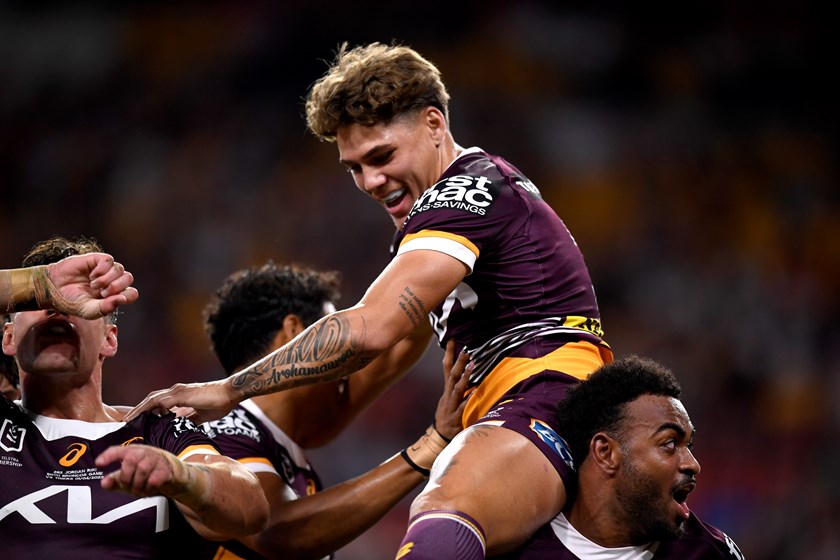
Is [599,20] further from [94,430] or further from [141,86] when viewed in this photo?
[94,430]

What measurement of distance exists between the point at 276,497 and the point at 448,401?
879 mm

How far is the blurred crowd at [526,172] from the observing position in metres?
9.20

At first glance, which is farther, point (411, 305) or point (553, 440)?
point (553, 440)

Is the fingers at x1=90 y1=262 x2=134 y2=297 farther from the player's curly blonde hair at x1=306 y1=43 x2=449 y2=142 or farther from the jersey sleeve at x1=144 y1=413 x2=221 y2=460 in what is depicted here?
the player's curly blonde hair at x1=306 y1=43 x2=449 y2=142

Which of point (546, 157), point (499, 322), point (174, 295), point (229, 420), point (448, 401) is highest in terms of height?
point (499, 322)

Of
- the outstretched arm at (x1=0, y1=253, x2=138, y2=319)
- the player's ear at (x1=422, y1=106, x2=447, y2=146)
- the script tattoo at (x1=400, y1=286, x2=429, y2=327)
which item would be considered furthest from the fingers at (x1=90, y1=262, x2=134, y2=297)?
the player's ear at (x1=422, y1=106, x2=447, y2=146)

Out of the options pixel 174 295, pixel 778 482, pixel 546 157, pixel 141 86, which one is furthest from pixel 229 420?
pixel 141 86

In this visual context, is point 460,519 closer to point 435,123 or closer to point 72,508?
point 72,508

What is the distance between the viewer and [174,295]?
1065cm

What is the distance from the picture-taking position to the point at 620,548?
3.69 m

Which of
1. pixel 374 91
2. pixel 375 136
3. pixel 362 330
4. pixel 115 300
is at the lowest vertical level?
pixel 362 330

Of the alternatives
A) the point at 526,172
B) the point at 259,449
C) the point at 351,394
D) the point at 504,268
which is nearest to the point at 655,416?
the point at 504,268

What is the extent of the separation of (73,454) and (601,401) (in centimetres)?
188

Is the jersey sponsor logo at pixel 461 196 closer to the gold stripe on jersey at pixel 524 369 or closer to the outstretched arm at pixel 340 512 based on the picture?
the gold stripe on jersey at pixel 524 369
